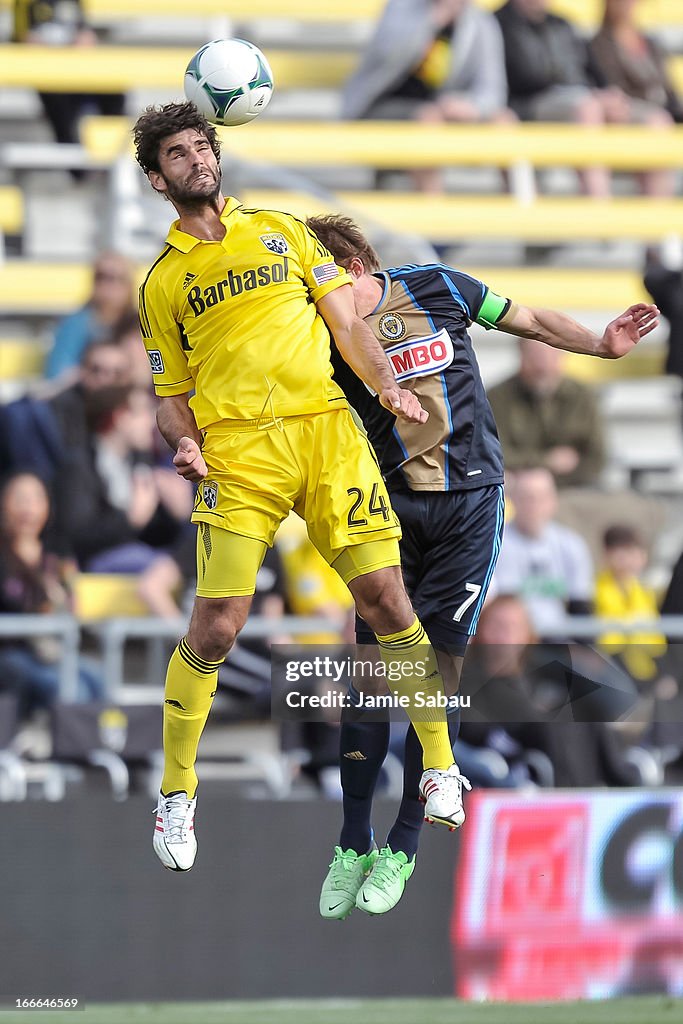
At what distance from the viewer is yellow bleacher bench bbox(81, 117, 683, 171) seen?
11.7m

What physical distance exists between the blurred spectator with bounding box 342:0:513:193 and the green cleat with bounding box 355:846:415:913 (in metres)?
7.08

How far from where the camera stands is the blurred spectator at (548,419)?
29.2ft

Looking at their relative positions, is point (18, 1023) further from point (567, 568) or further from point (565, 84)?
point (565, 84)

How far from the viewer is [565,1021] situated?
690cm

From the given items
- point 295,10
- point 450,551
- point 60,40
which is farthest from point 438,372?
point 295,10

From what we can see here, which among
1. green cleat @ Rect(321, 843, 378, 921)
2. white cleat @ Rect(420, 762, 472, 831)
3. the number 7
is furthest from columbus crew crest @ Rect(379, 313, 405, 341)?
green cleat @ Rect(321, 843, 378, 921)

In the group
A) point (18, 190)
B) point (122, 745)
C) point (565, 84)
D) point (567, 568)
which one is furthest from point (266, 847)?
point (565, 84)

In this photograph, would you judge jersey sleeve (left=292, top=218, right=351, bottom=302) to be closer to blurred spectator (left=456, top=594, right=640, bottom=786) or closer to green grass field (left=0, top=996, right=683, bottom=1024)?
blurred spectator (left=456, top=594, right=640, bottom=786)

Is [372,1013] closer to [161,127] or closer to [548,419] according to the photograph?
[548,419]

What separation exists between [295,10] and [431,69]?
1917 millimetres

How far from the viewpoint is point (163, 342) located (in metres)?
5.21

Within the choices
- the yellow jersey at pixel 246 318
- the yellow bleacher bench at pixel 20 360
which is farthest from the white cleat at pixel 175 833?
the yellow bleacher bench at pixel 20 360

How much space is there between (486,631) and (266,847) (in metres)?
1.37

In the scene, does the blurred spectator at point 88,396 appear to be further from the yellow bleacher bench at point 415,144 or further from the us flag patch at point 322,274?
the us flag patch at point 322,274
